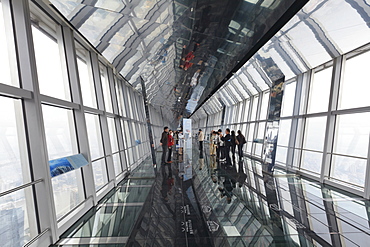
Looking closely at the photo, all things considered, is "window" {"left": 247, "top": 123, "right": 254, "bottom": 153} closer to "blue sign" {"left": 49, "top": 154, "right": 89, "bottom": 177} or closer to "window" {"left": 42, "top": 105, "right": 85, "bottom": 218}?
"window" {"left": 42, "top": 105, "right": 85, "bottom": 218}

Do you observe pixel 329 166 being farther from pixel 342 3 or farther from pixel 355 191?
pixel 342 3

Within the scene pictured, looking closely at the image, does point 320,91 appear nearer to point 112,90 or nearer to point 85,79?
point 112,90

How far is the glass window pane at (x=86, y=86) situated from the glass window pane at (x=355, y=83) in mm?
8788

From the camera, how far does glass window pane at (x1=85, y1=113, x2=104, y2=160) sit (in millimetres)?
8695

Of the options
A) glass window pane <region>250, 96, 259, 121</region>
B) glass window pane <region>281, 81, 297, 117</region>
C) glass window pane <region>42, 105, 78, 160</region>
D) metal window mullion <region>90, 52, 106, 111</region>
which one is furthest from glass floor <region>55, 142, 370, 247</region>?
glass window pane <region>250, 96, 259, 121</region>

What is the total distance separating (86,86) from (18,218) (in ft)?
18.0

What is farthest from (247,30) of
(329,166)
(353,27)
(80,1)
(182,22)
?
(329,166)

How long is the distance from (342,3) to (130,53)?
6.03 metres

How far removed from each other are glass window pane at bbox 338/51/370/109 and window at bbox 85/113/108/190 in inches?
341

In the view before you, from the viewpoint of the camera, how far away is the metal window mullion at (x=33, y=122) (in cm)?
418

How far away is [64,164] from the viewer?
16.7 feet

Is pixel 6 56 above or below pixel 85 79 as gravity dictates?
below

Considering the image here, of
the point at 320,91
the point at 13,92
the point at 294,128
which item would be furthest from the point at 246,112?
the point at 13,92

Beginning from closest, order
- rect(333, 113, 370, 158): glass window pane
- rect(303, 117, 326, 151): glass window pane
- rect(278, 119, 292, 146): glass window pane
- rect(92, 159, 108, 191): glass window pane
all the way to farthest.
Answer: rect(92, 159, 108, 191): glass window pane → rect(333, 113, 370, 158): glass window pane → rect(303, 117, 326, 151): glass window pane → rect(278, 119, 292, 146): glass window pane
